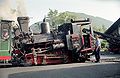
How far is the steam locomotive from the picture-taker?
682 inches

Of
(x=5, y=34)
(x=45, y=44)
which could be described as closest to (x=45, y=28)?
(x=45, y=44)

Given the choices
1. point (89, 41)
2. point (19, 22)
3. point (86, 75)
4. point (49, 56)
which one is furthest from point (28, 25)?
point (86, 75)

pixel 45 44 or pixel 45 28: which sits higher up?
pixel 45 28

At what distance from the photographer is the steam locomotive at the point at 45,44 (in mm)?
17312

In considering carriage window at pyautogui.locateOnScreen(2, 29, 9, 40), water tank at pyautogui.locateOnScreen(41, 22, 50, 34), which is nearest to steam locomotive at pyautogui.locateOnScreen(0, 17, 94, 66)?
carriage window at pyautogui.locateOnScreen(2, 29, 9, 40)

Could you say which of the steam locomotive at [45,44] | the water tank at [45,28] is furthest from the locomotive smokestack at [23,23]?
the water tank at [45,28]

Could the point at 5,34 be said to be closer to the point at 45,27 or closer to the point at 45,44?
the point at 45,44

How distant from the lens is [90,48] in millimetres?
18000

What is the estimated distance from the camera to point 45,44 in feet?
59.1

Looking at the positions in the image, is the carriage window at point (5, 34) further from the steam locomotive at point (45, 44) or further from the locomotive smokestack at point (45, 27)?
the locomotive smokestack at point (45, 27)

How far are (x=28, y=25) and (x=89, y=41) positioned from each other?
404 cm

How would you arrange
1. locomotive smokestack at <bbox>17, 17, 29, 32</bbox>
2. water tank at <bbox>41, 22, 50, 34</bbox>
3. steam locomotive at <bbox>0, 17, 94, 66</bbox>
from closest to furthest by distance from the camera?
steam locomotive at <bbox>0, 17, 94, 66</bbox>, locomotive smokestack at <bbox>17, 17, 29, 32</bbox>, water tank at <bbox>41, 22, 50, 34</bbox>

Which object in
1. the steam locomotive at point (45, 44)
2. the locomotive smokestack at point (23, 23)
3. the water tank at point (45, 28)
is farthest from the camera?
the water tank at point (45, 28)

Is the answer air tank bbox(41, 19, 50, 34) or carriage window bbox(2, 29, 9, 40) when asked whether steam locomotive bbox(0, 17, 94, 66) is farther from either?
air tank bbox(41, 19, 50, 34)
